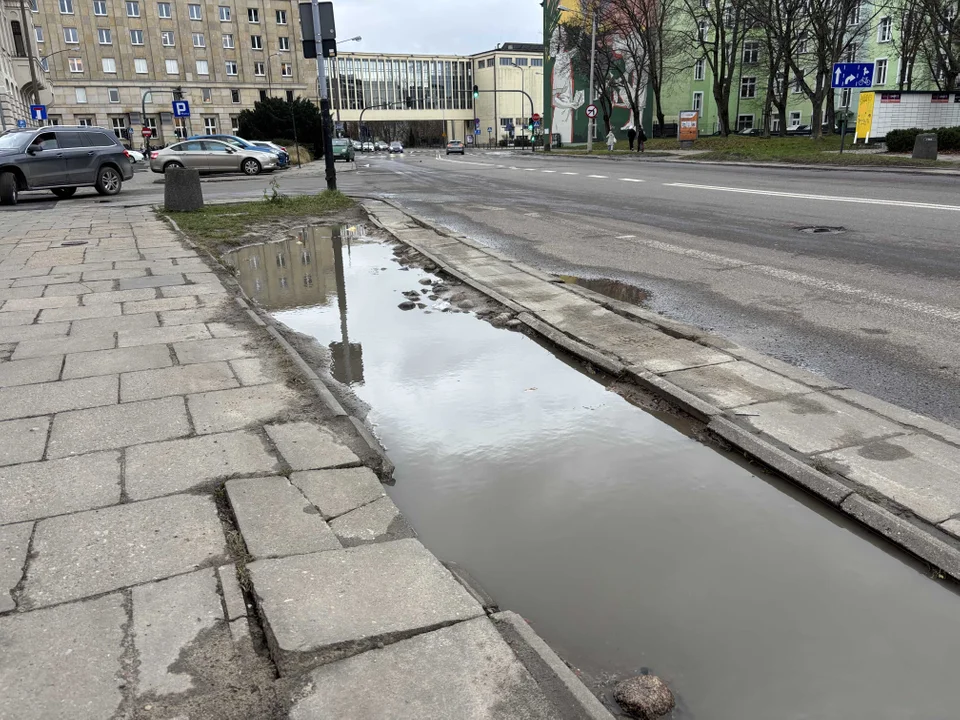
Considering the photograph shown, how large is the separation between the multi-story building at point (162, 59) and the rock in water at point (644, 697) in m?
83.4

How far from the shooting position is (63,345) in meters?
5.59

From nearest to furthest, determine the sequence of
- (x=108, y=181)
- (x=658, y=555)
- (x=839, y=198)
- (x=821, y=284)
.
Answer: (x=658, y=555) → (x=821, y=284) → (x=839, y=198) → (x=108, y=181)

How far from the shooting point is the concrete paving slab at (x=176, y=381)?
4527 mm

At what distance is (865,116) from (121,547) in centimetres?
3962

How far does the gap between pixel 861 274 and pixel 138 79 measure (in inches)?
3493

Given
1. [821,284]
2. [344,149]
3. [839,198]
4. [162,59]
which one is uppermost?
[162,59]

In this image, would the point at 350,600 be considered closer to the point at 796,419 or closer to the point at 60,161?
the point at 796,419

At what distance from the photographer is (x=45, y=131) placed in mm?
19141

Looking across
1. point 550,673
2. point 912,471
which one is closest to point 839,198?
point 912,471

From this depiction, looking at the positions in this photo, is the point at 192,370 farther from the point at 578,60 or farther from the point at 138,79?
the point at 138,79

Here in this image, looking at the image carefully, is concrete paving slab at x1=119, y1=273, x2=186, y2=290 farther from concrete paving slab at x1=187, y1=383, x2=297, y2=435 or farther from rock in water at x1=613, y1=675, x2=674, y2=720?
rock in water at x1=613, y1=675, x2=674, y2=720

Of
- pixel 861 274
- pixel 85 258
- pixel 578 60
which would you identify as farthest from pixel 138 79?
pixel 861 274

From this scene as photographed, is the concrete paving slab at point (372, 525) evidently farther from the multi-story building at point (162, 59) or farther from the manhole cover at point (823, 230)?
the multi-story building at point (162, 59)

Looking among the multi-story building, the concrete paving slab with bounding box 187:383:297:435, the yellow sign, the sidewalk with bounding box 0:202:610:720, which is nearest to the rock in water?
the sidewalk with bounding box 0:202:610:720
